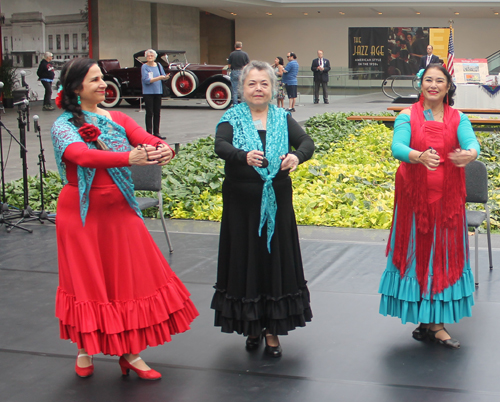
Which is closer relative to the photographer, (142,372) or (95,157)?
(95,157)

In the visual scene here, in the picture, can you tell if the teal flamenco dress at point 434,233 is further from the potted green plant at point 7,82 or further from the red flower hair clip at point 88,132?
the potted green plant at point 7,82

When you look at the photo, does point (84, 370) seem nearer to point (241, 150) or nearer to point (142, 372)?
point (142, 372)

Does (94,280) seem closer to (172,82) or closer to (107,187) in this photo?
(107,187)

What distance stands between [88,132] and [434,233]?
1862 millimetres

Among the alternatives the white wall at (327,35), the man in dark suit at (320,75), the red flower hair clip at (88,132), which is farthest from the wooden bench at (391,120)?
the white wall at (327,35)

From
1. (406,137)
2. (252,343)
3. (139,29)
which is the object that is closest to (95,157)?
(252,343)

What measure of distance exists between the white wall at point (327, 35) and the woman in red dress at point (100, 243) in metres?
30.3

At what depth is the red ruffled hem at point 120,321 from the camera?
110 inches

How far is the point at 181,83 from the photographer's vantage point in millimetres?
18281

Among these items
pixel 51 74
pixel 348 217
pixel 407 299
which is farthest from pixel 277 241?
pixel 51 74

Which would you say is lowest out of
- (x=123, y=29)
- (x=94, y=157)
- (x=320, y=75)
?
(x=94, y=157)

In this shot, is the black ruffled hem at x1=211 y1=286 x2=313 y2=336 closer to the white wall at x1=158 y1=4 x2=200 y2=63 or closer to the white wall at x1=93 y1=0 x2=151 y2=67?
the white wall at x1=93 y1=0 x2=151 y2=67

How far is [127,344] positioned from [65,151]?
0.94 m

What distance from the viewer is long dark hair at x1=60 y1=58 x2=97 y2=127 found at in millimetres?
2815
